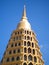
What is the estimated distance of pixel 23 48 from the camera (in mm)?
60812

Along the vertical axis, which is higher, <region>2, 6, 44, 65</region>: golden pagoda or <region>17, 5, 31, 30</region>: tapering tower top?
<region>17, 5, 31, 30</region>: tapering tower top

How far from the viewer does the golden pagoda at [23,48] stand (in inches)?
2347

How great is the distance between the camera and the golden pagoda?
59.6 meters

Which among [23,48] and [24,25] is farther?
[24,25]

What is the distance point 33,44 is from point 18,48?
4.58 meters

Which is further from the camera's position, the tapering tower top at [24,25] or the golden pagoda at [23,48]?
the tapering tower top at [24,25]

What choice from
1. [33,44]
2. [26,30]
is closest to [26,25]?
[26,30]

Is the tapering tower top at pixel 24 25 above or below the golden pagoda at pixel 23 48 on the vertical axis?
above

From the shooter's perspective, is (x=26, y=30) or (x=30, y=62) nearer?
(x=30, y=62)

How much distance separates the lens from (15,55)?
60375 millimetres

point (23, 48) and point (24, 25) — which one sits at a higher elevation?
point (24, 25)

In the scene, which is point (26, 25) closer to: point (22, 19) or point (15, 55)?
A: point (22, 19)

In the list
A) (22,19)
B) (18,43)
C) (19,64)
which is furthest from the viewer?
(22,19)

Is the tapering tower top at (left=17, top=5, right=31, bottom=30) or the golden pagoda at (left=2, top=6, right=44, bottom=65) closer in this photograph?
the golden pagoda at (left=2, top=6, right=44, bottom=65)
